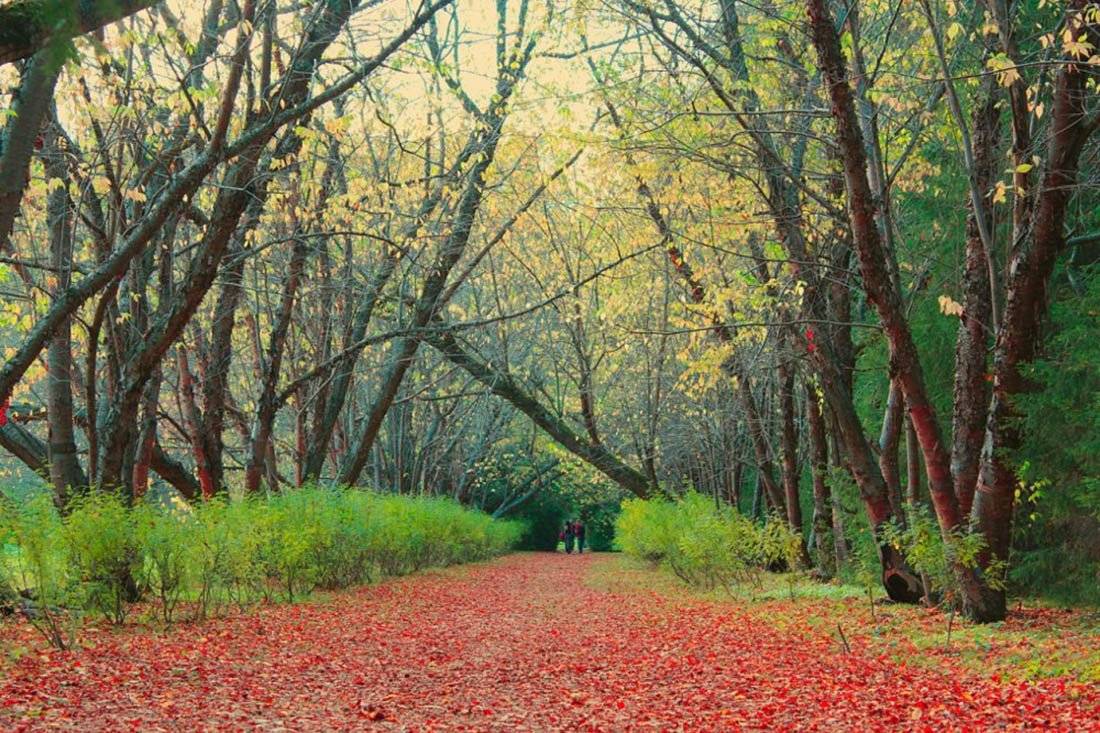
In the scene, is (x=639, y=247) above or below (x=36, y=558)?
above

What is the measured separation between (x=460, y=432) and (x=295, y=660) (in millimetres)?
21297

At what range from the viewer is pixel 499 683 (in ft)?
23.1

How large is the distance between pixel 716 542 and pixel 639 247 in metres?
4.76

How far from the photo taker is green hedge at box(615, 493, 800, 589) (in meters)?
13.6

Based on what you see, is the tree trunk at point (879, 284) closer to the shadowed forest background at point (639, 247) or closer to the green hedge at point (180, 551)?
the shadowed forest background at point (639, 247)

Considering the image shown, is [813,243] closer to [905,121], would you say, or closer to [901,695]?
[905,121]

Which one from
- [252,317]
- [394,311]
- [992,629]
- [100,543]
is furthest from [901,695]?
[394,311]

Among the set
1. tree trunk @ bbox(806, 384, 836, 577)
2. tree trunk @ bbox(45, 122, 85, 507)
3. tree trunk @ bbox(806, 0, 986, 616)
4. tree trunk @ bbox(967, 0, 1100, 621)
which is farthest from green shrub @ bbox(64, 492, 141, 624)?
tree trunk @ bbox(806, 384, 836, 577)

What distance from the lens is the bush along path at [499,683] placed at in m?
5.49

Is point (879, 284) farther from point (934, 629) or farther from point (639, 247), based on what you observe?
point (639, 247)

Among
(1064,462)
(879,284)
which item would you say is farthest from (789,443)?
(879,284)

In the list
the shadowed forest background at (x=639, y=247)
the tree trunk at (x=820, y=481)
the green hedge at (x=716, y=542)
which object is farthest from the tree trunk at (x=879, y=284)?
the tree trunk at (x=820, y=481)

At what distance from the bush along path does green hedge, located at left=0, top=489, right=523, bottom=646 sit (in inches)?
16.6

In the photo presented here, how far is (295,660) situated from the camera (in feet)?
24.9
